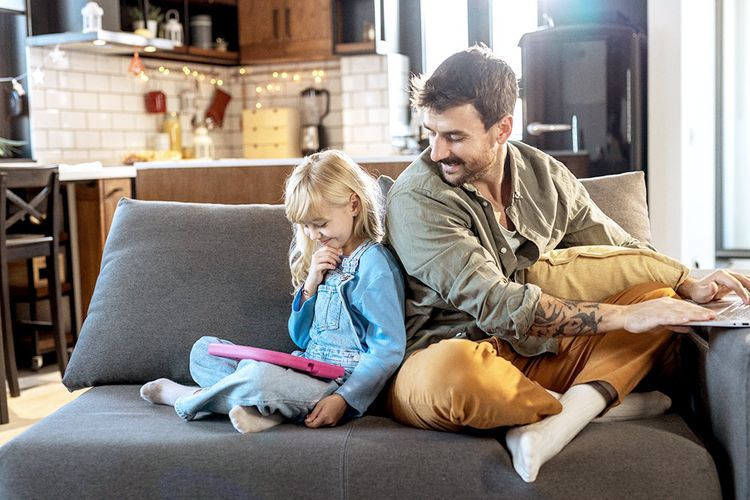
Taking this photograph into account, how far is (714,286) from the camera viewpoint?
2.08 m

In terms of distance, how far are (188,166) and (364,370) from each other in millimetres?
2480

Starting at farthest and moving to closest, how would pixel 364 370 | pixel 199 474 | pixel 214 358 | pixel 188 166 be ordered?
pixel 188 166, pixel 214 358, pixel 364 370, pixel 199 474

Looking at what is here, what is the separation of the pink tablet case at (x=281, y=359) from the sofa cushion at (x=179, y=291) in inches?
10.5

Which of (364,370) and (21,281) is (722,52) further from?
(364,370)

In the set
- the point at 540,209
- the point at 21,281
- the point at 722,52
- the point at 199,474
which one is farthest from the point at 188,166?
the point at 722,52

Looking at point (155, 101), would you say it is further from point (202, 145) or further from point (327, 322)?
point (327, 322)

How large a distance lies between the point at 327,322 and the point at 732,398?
0.87 metres

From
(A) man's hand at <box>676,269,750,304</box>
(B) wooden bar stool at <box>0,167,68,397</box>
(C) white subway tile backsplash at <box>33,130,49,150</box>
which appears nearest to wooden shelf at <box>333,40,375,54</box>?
(C) white subway tile backsplash at <box>33,130,49,150</box>

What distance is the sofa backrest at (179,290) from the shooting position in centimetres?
229

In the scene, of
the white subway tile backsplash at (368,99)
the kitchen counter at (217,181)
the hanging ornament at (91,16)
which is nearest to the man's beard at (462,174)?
the kitchen counter at (217,181)

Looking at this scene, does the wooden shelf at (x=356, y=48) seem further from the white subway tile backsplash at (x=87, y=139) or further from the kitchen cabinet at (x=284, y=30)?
the white subway tile backsplash at (x=87, y=139)

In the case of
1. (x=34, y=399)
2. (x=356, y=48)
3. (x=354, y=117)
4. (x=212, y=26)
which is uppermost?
(x=212, y=26)

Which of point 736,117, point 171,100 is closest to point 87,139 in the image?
point 171,100

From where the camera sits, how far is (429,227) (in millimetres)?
2037
